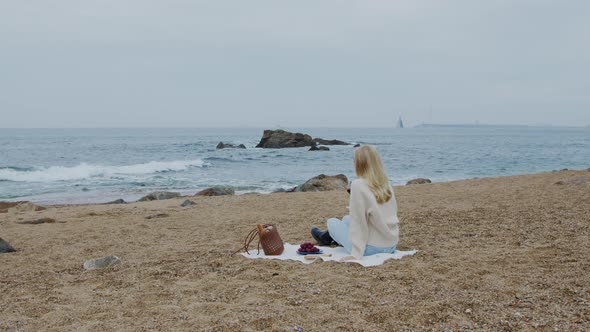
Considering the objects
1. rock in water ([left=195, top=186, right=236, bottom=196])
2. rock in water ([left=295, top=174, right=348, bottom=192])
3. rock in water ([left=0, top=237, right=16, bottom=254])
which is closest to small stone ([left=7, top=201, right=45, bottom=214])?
rock in water ([left=195, top=186, right=236, bottom=196])

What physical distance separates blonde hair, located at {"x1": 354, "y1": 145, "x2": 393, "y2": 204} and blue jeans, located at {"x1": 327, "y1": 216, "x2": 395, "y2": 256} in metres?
0.57

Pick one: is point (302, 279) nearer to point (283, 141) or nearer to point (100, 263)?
point (100, 263)

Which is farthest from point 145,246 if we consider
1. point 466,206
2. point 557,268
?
point 466,206

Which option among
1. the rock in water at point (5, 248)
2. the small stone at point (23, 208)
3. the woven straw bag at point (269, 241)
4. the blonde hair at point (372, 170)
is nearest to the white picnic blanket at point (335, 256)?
the woven straw bag at point (269, 241)

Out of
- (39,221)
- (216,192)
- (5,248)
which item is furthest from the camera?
(216,192)

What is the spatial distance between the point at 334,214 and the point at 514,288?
226 inches

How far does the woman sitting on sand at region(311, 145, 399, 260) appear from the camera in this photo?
5.59m

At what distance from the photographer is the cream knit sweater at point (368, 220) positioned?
558 cm

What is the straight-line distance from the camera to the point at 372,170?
221 inches

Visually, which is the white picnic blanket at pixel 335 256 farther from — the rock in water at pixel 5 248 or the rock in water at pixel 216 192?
the rock in water at pixel 216 192

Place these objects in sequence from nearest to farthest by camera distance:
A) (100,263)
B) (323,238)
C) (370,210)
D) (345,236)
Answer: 1. (370,210)
2. (100,263)
3. (345,236)
4. (323,238)

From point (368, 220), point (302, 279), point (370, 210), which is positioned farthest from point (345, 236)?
point (302, 279)

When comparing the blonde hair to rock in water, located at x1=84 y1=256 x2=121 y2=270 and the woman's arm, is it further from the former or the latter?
rock in water, located at x1=84 y1=256 x2=121 y2=270

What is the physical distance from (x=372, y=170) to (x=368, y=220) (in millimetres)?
590
